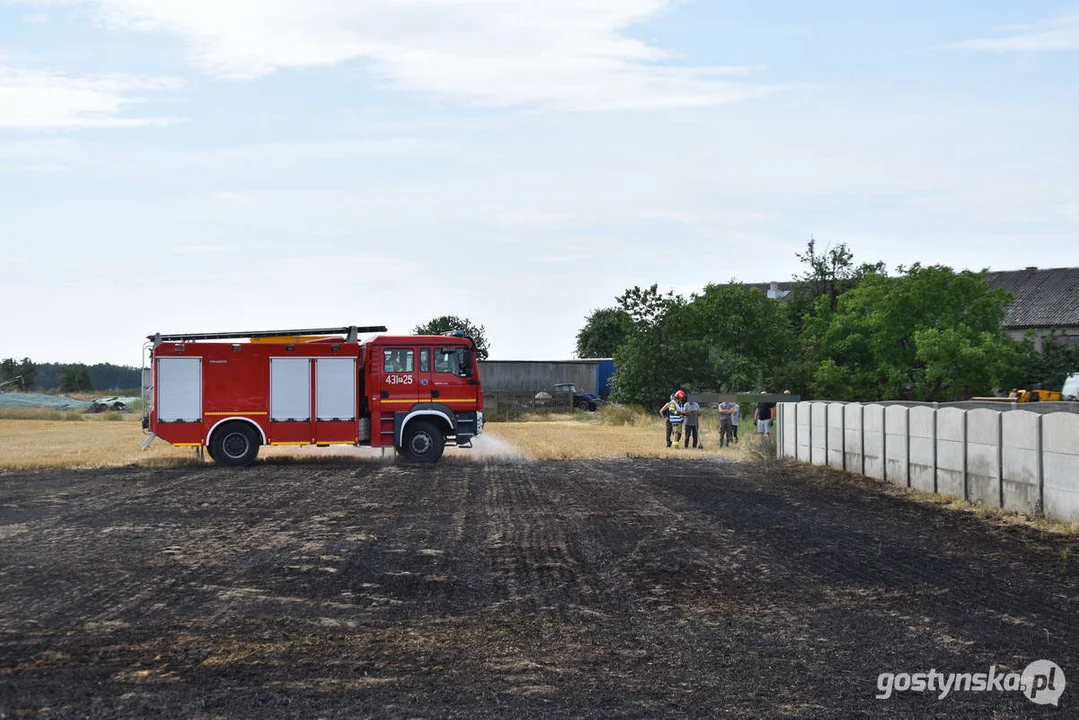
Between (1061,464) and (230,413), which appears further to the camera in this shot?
(230,413)

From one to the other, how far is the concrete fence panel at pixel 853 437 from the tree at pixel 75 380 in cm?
8904

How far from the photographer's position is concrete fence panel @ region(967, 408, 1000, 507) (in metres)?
16.4

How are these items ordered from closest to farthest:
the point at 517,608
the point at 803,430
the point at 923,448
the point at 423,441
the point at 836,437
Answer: the point at 517,608
the point at 923,448
the point at 836,437
the point at 423,441
the point at 803,430

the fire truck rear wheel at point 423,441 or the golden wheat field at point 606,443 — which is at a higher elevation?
the fire truck rear wheel at point 423,441

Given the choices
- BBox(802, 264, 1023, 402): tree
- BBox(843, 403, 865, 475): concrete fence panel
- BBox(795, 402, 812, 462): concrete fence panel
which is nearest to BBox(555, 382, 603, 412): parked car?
BBox(802, 264, 1023, 402): tree

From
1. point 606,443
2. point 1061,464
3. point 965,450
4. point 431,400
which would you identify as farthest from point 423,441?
point 1061,464

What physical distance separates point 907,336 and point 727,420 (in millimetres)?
34155

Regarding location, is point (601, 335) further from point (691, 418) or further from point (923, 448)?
point (923, 448)

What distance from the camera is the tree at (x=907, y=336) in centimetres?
5984

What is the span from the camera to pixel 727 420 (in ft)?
107

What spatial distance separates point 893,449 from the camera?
20.7 metres

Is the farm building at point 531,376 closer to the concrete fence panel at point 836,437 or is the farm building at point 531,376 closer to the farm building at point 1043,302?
the farm building at point 1043,302

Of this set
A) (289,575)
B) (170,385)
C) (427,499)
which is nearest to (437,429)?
(170,385)
